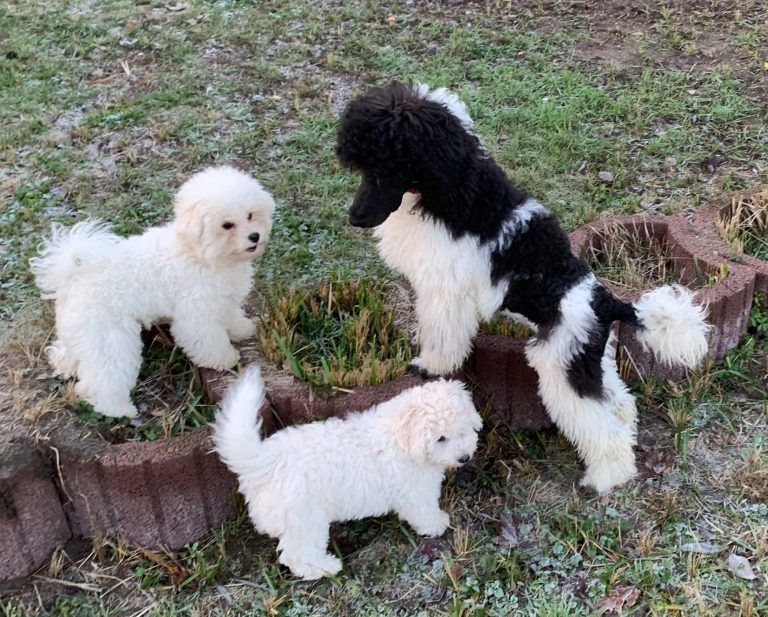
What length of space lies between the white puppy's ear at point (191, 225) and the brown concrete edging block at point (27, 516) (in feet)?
3.49

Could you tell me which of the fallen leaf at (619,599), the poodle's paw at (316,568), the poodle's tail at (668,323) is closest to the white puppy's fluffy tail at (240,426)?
the poodle's paw at (316,568)

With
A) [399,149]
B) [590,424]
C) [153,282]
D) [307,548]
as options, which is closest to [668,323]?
[590,424]

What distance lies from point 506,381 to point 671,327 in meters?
0.79

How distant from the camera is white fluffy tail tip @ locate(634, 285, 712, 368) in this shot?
332 cm

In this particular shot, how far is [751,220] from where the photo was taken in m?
4.47

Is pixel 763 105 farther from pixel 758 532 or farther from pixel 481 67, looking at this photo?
pixel 758 532

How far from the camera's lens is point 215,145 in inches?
220

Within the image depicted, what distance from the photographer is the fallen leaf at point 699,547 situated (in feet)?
10.2

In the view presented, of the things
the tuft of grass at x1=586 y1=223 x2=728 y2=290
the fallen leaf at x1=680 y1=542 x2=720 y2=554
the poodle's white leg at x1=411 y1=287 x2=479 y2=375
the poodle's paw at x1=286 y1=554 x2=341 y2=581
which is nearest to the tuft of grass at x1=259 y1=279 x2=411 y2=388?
the poodle's white leg at x1=411 y1=287 x2=479 y2=375

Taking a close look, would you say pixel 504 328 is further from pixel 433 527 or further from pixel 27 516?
pixel 27 516

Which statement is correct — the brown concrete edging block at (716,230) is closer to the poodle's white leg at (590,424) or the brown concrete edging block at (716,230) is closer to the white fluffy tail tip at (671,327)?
the white fluffy tail tip at (671,327)

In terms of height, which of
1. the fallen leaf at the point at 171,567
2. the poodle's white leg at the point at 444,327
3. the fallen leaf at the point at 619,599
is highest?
the poodle's white leg at the point at 444,327

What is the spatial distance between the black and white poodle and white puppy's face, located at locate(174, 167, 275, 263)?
1.70ft

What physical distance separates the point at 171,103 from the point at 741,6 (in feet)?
16.9
